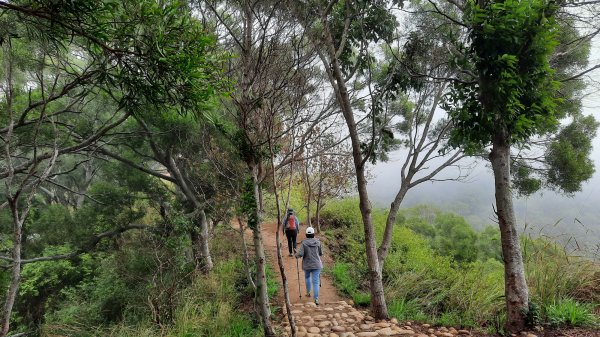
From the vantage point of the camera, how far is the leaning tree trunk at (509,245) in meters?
4.17

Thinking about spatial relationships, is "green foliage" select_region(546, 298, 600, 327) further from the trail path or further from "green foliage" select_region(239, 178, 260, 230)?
"green foliage" select_region(239, 178, 260, 230)

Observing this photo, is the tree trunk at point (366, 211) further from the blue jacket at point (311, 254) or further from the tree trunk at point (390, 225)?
the blue jacket at point (311, 254)

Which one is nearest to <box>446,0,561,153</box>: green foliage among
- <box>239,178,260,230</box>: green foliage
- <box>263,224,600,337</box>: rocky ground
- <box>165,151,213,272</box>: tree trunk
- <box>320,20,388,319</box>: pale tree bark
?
<box>320,20,388,319</box>: pale tree bark

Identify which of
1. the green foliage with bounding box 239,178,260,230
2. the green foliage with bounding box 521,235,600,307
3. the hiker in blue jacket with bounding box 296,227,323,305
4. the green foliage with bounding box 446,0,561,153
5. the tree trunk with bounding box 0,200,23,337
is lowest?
the green foliage with bounding box 521,235,600,307

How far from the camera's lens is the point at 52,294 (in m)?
10.4

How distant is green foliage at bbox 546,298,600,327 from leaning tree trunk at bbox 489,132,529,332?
1.43 feet

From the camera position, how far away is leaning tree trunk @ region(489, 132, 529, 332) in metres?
4.17

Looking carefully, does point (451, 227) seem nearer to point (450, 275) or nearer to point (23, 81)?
point (450, 275)

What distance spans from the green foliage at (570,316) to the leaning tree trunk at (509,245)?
44 cm

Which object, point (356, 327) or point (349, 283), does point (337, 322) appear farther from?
Answer: point (349, 283)

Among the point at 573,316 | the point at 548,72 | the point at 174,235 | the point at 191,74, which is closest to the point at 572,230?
the point at 573,316

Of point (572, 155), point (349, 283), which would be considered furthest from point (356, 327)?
point (572, 155)

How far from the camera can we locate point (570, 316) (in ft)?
13.9

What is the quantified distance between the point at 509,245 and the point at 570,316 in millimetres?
1133
